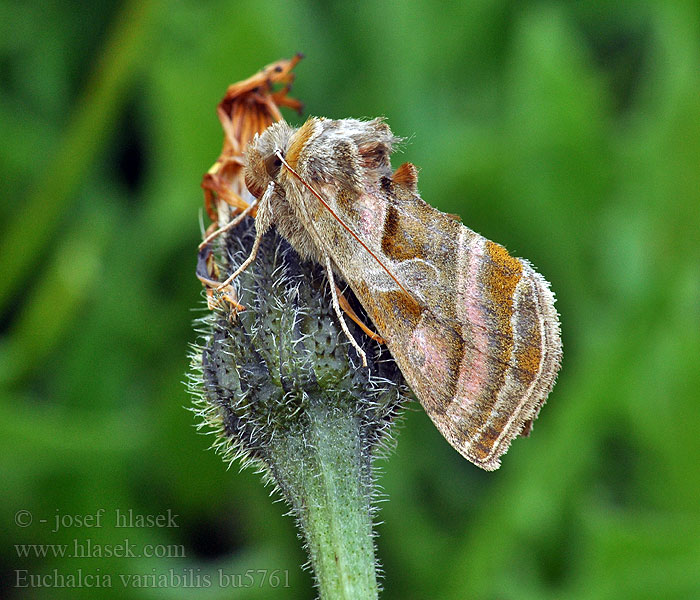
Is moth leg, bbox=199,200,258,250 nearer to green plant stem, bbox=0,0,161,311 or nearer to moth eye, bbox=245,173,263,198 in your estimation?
moth eye, bbox=245,173,263,198

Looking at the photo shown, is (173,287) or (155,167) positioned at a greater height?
(155,167)

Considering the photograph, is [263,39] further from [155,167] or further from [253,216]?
[253,216]

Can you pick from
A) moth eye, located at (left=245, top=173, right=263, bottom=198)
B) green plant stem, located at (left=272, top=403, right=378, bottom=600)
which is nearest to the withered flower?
green plant stem, located at (left=272, top=403, right=378, bottom=600)

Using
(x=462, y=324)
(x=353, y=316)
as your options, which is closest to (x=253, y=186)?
(x=353, y=316)

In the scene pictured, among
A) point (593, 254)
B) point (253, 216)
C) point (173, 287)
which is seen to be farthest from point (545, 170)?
point (253, 216)

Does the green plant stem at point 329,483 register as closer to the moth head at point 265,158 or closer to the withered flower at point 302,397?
the withered flower at point 302,397

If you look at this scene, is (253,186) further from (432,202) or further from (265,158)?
(432,202)
